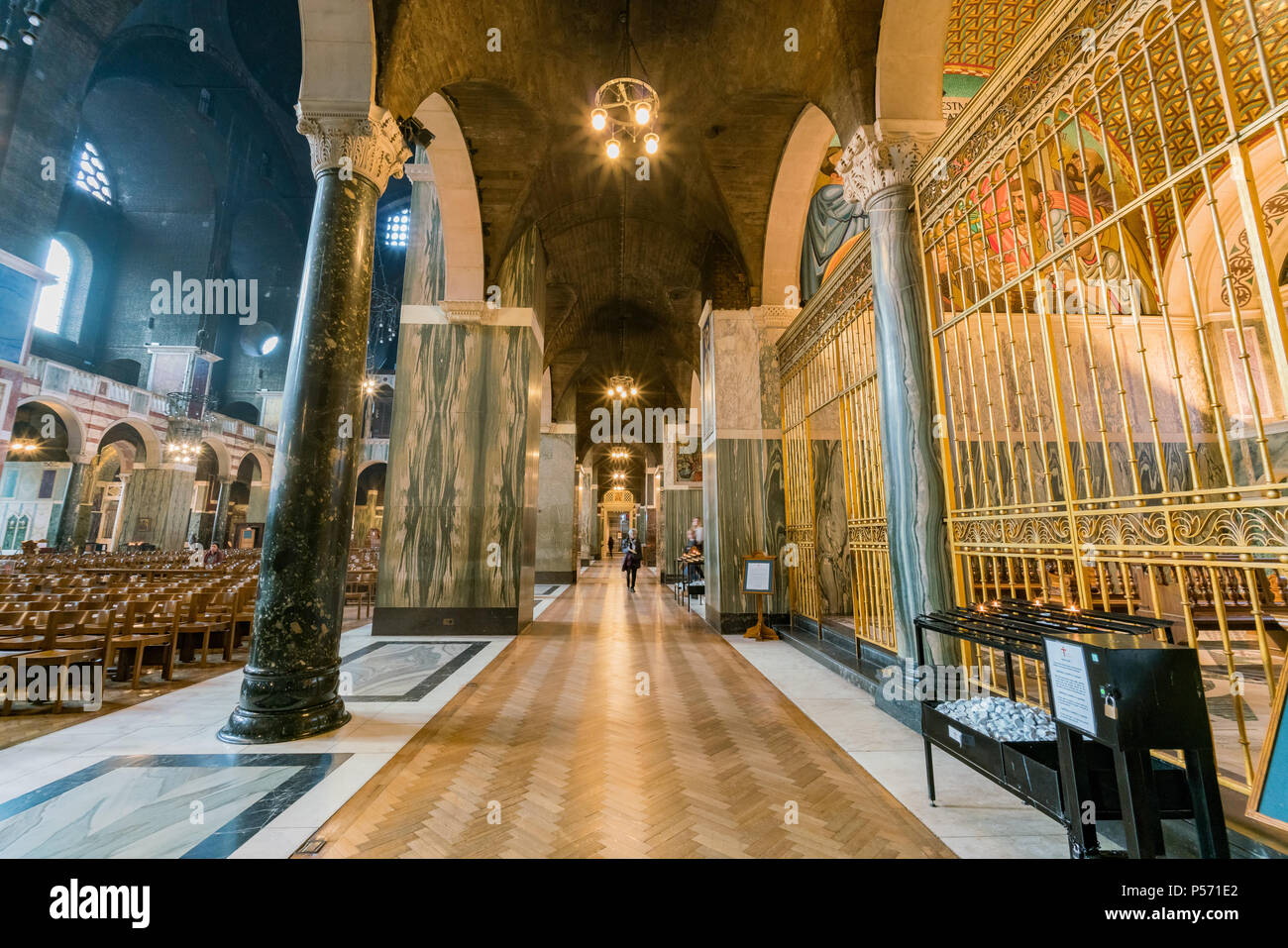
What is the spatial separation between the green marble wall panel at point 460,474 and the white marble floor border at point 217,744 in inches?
107

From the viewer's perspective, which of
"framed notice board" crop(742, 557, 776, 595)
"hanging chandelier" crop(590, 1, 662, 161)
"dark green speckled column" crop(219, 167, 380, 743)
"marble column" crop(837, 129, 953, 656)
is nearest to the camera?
"dark green speckled column" crop(219, 167, 380, 743)

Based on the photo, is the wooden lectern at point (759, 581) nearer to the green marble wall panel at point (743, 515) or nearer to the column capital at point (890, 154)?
the green marble wall panel at point (743, 515)

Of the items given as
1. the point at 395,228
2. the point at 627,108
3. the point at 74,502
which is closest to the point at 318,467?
the point at 627,108

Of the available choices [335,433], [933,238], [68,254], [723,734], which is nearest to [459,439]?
[335,433]

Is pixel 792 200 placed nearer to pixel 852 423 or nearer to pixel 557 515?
pixel 852 423

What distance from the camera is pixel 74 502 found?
16.9 metres

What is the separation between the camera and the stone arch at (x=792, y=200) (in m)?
7.00

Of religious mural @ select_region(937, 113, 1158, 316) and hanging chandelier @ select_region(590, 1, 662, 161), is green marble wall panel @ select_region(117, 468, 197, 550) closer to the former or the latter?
hanging chandelier @ select_region(590, 1, 662, 161)

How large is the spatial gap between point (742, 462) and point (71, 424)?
820 inches

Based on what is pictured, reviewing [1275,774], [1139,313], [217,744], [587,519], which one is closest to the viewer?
[1275,774]

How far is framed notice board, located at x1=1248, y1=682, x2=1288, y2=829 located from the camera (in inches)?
55.7

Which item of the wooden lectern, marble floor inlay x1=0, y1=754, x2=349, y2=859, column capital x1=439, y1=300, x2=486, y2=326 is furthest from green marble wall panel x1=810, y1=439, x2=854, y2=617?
marble floor inlay x1=0, y1=754, x2=349, y2=859

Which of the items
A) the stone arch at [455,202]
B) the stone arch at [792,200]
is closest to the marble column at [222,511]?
the stone arch at [455,202]

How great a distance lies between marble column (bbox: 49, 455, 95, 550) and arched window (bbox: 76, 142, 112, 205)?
42.6ft
